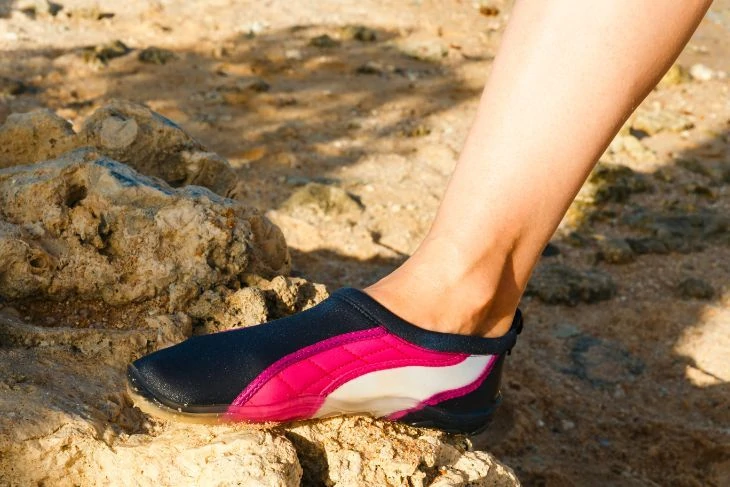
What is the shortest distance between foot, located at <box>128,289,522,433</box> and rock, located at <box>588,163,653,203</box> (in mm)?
3052

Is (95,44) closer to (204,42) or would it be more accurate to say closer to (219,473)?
(204,42)

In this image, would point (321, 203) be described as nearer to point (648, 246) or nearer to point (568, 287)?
point (568, 287)

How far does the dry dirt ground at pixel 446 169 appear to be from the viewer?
2826mm

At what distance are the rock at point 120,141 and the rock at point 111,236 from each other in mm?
432

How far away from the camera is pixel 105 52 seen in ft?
19.6

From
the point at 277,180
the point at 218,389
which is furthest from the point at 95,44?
the point at 218,389

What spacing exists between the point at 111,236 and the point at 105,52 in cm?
415

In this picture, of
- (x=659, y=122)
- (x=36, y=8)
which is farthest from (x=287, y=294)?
(x=36, y=8)

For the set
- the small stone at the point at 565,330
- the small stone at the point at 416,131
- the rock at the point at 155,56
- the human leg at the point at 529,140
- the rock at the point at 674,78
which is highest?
the human leg at the point at 529,140

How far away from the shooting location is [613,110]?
1553 mm

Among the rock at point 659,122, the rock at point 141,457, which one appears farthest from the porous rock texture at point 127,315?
the rock at point 659,122

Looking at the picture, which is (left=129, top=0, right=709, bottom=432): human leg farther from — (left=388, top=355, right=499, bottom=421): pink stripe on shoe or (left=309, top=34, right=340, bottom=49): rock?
(left=309, top=34, right=340, bottom=49): rock

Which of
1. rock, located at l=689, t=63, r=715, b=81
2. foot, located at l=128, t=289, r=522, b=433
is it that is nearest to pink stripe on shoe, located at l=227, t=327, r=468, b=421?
foot, located at l=128, t=289, r=522, b=433

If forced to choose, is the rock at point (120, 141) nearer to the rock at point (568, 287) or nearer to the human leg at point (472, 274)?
the human leg at point (472, 274)
